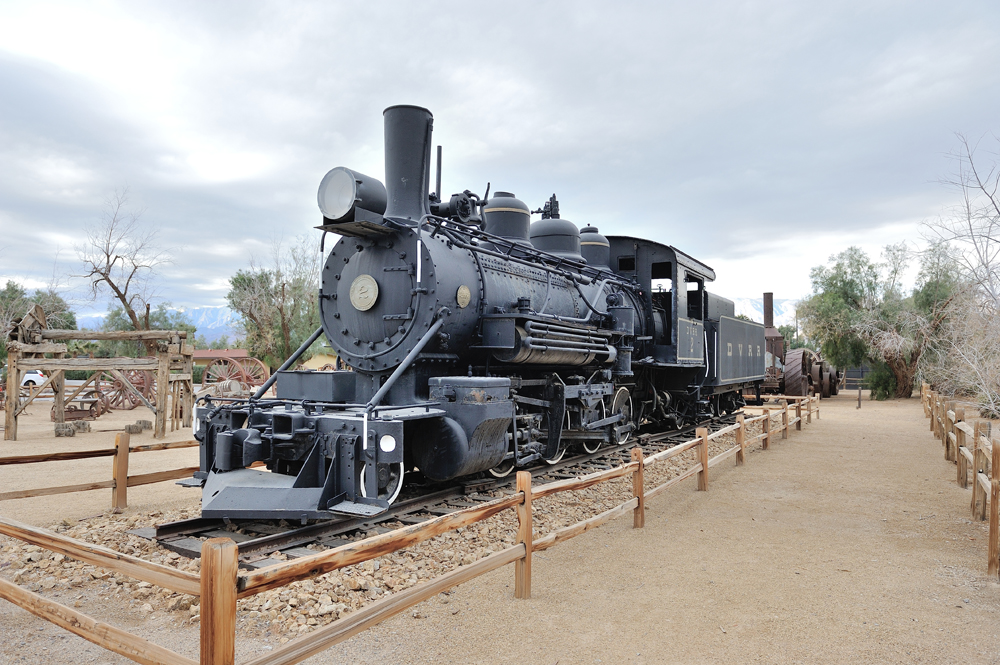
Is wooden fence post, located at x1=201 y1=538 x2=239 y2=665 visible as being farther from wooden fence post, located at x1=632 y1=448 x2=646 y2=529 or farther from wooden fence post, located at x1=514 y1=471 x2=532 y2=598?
wooden fence post, located at x1=632 y1=448 x2=646 y2=529

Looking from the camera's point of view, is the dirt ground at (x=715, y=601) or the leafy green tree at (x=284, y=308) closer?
the dirt ground at (x=715, y=601)

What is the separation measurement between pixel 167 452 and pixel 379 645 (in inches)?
384

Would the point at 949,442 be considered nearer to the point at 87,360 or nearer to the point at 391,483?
the point at 391,483

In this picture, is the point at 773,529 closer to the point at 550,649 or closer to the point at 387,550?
the point at 550,649

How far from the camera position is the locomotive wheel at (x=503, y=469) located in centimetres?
700

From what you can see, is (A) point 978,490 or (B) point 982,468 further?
(A) point 978,490

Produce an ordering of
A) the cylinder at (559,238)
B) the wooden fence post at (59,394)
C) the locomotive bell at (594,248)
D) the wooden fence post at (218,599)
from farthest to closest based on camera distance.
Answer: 1. the wooden fence post at (59,394)
2. the locomotive bell at (594,248)
3. the cylinder at (559,238)
4. the wooden fence post at (218,599)

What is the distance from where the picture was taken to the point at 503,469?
23.8 ft

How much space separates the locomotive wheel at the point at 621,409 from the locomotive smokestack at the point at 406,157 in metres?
4.21

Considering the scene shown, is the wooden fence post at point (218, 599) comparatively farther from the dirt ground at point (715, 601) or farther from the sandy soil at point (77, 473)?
the sandy soil at point (77, 473)

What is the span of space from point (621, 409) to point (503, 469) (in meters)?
2.87

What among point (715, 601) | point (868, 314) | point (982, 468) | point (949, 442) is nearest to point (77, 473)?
point (715, 601)

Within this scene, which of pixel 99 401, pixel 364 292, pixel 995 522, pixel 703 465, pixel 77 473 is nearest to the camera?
pixel 995 522

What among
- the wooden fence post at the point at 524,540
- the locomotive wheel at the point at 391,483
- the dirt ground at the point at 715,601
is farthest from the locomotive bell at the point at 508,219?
the wooden fence post at the point at 524,540
